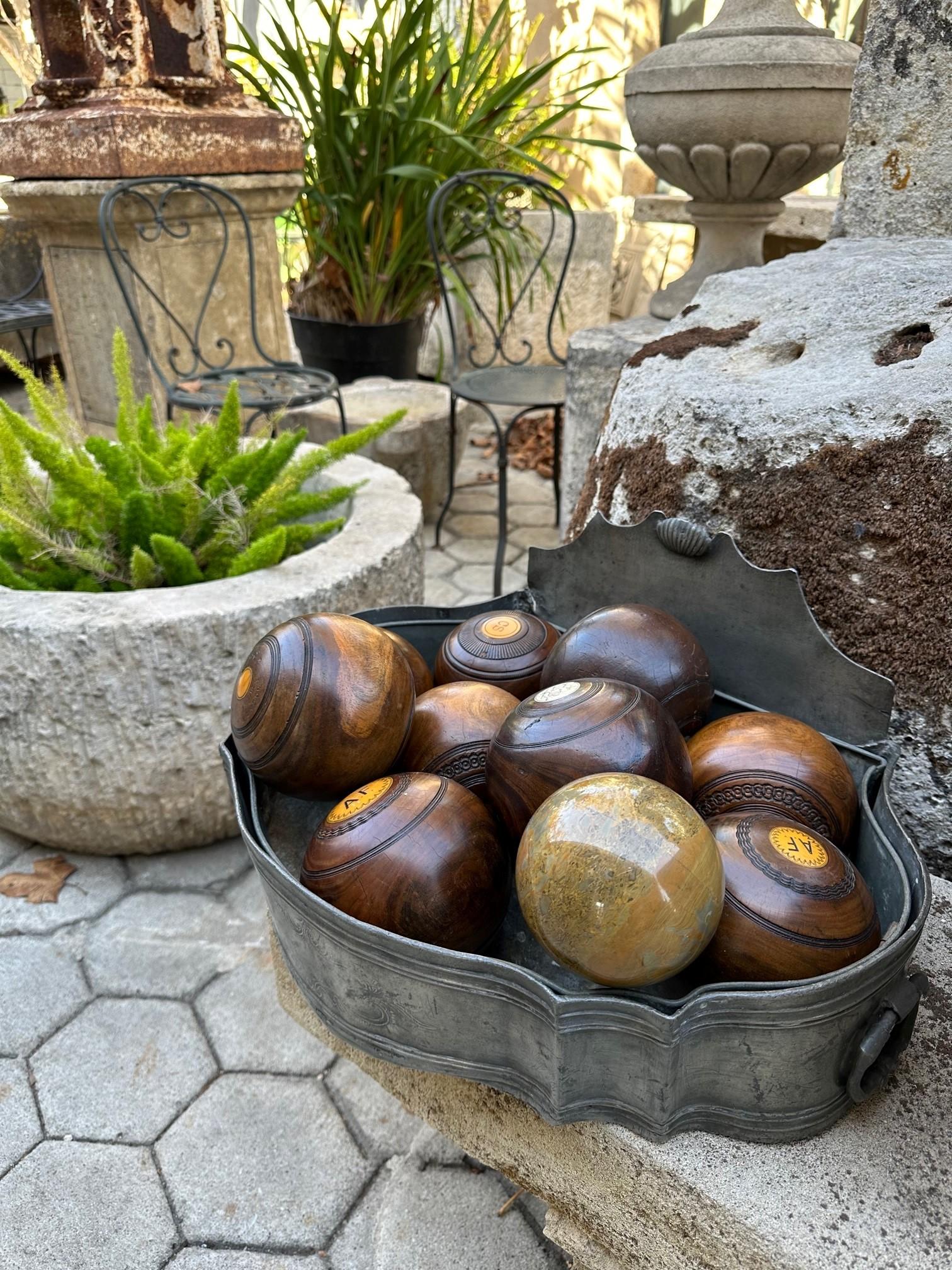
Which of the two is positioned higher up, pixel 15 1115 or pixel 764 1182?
pixel 764 1182

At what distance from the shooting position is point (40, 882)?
216 cm

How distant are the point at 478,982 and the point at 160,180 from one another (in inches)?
133

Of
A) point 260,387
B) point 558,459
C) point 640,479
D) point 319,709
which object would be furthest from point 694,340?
point 558,459

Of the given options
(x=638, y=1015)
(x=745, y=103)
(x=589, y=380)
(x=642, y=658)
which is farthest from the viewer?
(x=589, y=380)

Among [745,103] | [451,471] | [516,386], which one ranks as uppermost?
[745,103]

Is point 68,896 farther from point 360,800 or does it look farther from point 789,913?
point 789,913

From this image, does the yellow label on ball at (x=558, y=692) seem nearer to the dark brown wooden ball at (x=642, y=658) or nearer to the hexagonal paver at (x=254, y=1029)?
the dark brown wooden ball at (x=642, y=658)

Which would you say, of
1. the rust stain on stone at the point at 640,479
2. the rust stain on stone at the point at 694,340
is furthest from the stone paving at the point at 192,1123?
the rust stain on stone at the point at 694,340

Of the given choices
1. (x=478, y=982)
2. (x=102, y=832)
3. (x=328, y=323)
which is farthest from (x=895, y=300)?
(x=328, y=323)

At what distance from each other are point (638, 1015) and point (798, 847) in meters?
0.26

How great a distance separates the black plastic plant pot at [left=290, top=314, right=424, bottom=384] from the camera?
513 cm

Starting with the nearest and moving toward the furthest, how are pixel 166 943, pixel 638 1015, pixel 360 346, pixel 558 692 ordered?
pixel 638 1015 < pixel 558 692 < pixel 166 943 < pixel 360 346

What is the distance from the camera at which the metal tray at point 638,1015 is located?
2.75ft

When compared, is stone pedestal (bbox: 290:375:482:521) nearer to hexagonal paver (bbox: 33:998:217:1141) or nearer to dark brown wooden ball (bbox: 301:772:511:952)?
hexagonal paver (bbox: 33:998:217:1141)
